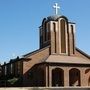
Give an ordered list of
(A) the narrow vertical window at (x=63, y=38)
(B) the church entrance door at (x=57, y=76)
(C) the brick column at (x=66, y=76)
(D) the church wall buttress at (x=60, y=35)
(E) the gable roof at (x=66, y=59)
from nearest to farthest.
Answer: (C) the brick column at (x=66, y=76) → (E) the gable roof at (x=66, y=59) → (B) the church entrance door at (x=57, y=76) → (D) the church wall buttress at (x=60, y=35) → (A) the narrow vertical window at (x=63, y=38)

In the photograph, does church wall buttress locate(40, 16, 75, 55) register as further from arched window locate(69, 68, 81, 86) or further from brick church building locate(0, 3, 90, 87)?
arched window locate(69, 68, 81, 86)

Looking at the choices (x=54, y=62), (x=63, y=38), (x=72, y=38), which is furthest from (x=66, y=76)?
(x=72, y=38)

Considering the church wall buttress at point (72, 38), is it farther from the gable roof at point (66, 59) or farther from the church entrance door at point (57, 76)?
the church entrance door at point (57, 76)

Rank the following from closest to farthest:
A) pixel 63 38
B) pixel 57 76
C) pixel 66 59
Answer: pixel 66 59, pixel 57 76, pixel 63 38

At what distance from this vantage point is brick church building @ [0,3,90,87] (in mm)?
41281

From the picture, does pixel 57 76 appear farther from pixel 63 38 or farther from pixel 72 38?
pixel 72 38

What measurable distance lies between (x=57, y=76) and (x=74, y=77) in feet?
8.33

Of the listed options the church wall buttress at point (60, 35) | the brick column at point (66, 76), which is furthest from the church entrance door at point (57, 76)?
the church wall buttress at point (60, 35)

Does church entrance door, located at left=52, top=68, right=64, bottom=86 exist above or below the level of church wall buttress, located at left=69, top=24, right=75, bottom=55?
below

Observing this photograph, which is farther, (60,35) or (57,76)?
(60,35)

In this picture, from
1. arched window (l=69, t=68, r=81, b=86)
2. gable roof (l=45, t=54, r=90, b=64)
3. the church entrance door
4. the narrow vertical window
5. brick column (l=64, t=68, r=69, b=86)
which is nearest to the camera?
brick column (l=64, t=68, r=69, b=86)

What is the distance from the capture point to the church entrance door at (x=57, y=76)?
4211 cm

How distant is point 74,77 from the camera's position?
44.5 meters

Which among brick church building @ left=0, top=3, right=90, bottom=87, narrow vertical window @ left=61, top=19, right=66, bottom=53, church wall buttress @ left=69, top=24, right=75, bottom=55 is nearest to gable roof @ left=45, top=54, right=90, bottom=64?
brick church building @ left=0, top=3, right=90, bottom=87
